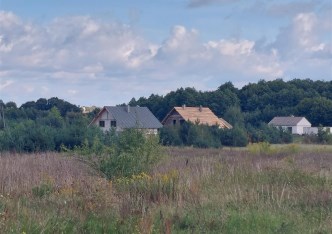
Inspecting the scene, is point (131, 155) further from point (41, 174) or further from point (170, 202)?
point (170, 202)

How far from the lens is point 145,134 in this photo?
965 inches

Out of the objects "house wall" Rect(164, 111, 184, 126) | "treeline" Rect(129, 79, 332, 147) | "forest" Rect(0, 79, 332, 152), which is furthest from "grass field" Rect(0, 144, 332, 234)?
"house wall" Rect(164, 111, 184, 126)

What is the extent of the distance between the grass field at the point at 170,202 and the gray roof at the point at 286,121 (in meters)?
78.3

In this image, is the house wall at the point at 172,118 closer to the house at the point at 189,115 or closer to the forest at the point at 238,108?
the house at the point at 189,115

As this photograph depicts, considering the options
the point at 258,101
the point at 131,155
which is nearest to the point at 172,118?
the point at 258,101

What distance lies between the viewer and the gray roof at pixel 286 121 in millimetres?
101625

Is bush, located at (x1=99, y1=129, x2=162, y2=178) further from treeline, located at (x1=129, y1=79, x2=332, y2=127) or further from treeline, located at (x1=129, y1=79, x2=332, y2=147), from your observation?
treeline, located at (x1=129, y1=79, x2=332, y2=127)

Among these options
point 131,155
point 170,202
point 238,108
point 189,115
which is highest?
point 238,108

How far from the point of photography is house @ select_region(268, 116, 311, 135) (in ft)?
330

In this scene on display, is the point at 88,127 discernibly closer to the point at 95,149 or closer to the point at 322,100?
the point at 95,149

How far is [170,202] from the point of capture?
17.3m

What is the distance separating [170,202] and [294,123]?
280 ft

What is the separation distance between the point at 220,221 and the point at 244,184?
23.3ft

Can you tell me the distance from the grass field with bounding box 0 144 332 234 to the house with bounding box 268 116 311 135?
77.2 metres
